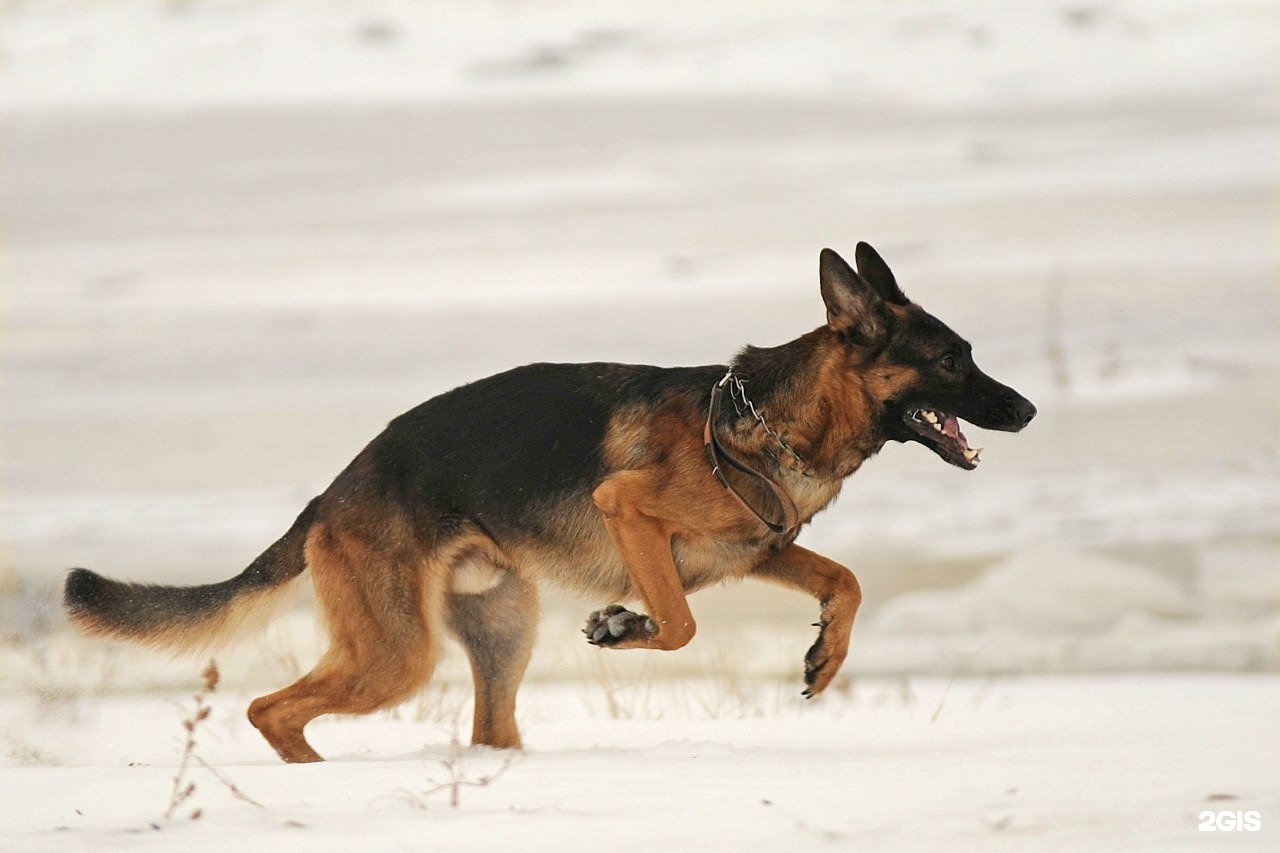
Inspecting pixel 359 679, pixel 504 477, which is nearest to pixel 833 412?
pixel 504 477

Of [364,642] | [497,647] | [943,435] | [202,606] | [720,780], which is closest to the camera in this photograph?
[720,780]

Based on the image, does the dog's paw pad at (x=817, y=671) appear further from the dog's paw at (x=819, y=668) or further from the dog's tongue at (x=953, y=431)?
the dog's tongue at (x=953, y=431)

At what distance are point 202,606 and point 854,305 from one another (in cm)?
A: 317

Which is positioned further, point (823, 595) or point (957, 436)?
point (823, 595)

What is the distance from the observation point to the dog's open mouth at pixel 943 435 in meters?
6.15

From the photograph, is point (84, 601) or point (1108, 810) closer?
point (1108, 810)

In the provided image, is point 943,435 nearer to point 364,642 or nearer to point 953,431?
point 953,431

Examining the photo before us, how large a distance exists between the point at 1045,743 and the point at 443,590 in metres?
2.60

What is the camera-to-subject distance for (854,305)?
619 cm

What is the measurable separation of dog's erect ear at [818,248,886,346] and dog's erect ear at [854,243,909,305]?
3.4 inches

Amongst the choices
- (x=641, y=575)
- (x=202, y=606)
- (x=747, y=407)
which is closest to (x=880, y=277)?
(x=747, y=407)

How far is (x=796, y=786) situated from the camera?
5.25m

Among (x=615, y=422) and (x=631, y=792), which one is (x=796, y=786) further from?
(x=615, y=422)

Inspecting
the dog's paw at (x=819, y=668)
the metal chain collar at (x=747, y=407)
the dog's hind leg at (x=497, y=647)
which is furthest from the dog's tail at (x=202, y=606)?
the dog's paw at (x=819, y=668)
